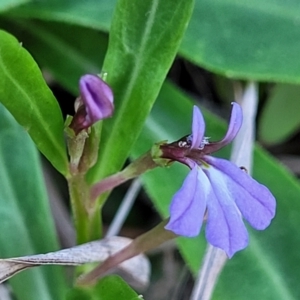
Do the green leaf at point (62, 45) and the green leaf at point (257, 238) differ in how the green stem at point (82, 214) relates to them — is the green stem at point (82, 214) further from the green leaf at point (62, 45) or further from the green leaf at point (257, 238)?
the green leaf at point (62, 45)

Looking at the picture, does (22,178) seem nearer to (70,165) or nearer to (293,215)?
(70,165)

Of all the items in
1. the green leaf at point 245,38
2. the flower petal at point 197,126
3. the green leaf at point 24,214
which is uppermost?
the green leaf at point 245,38

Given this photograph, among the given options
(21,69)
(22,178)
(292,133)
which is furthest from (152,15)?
(292,133)

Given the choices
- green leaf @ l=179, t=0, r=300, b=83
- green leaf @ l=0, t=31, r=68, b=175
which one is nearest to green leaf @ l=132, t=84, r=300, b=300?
green leaf @ l=179, t=0, r=300, b=83

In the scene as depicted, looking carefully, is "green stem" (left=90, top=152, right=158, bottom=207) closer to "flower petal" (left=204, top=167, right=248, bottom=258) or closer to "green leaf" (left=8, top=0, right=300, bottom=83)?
"flower petal" (left=204, top=167, right=248, bottom=258)

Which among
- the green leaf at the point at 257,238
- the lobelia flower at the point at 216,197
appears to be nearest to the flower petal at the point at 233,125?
the lobelia flower at the point at 216,197
